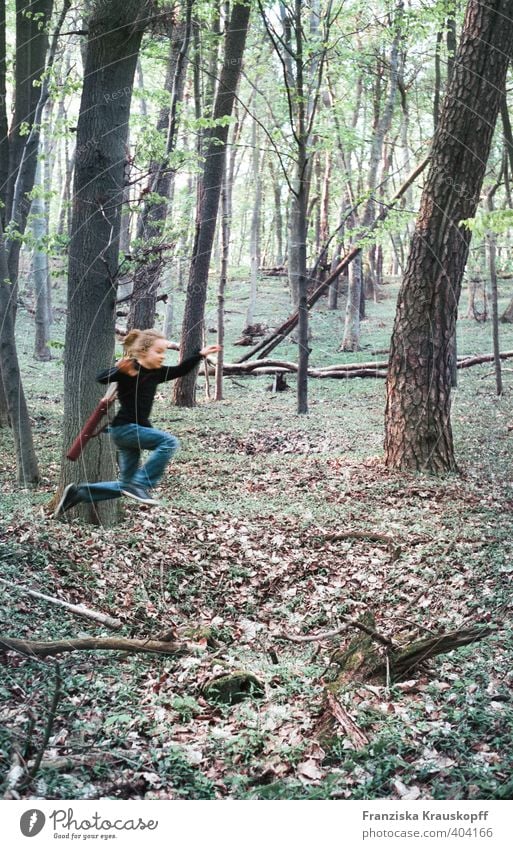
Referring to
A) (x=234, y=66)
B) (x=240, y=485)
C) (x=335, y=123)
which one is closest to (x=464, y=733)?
(x=240, y=485)

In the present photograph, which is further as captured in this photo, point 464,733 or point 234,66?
point 234,66

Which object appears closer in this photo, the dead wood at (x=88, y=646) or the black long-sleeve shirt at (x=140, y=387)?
the black long-sleeve shirt at (x=140, y=387)

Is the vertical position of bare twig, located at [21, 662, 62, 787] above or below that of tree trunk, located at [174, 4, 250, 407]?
below

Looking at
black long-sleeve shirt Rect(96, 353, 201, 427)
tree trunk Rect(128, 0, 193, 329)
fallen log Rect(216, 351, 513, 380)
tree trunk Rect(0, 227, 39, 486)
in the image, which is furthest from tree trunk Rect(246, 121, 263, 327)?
black long-sleeve shirt Rect(96, 353, 201, 427)

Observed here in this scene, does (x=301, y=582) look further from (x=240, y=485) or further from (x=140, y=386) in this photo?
(x=140, y=386)

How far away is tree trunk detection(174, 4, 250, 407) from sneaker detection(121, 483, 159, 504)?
4.02 feet

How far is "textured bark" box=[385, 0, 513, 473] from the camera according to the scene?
22.8 feet

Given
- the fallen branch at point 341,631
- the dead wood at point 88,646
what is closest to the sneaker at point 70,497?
the dead wood at point 88,646

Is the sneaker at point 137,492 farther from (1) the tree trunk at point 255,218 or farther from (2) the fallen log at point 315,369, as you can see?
(1) the tree trunk at point 255,218

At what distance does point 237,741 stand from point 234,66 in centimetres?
613

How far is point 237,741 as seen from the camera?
13.3 ft

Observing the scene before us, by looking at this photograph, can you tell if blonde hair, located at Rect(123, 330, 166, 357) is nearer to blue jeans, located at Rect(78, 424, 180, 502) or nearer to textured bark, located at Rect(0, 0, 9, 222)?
blue jeans, located at Rect(78, 424, 180, 502)

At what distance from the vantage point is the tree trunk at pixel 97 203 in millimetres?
4516
